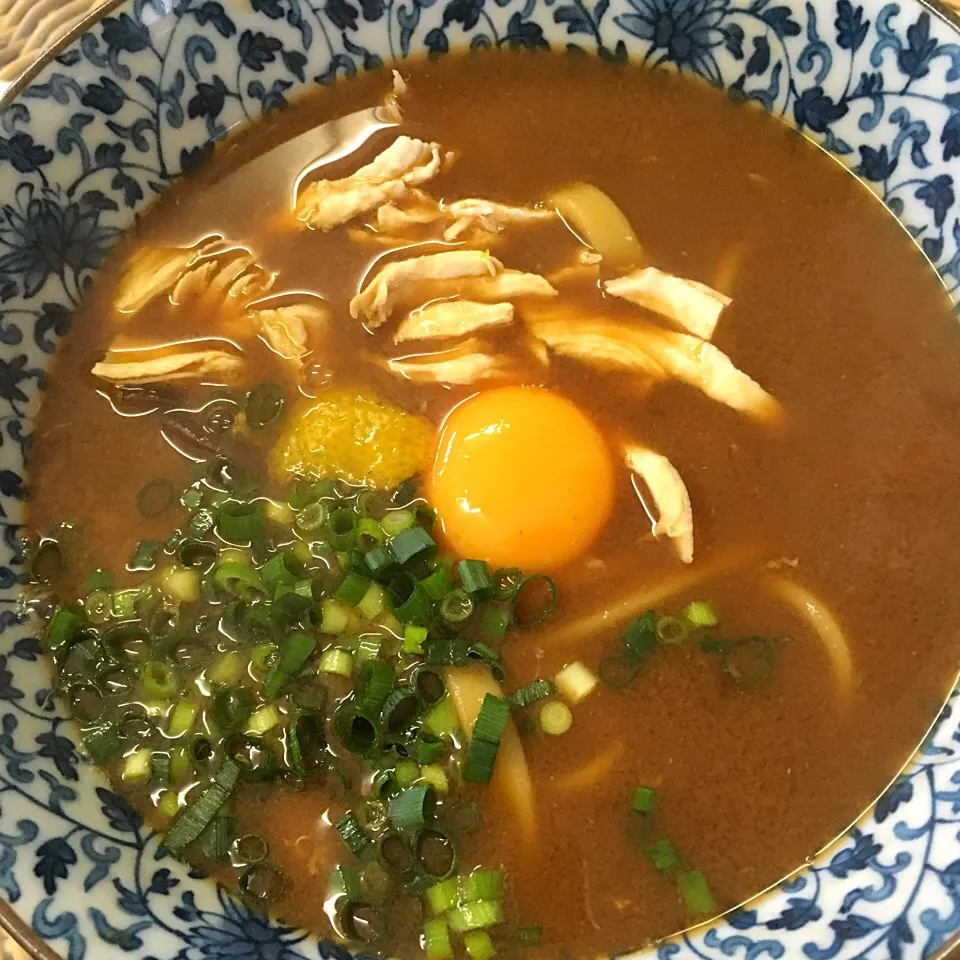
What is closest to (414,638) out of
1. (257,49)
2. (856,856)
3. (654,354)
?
(654,354)

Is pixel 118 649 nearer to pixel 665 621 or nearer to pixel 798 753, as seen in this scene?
pixel 665 621

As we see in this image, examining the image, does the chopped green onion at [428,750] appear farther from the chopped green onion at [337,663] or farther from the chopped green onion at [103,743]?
the chopped green onion at [103,743]

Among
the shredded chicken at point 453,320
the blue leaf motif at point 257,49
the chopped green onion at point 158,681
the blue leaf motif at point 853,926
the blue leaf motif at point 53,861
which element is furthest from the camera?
the blue leaf motif at point 257,49

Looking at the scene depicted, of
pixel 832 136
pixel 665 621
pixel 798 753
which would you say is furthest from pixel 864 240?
pixel 798 753

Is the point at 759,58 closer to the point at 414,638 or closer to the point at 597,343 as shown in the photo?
the point at 597,343

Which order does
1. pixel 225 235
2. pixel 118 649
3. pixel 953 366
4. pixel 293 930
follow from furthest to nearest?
pixel 225 235, pixel 953 366, pixel 118 649, pixel 293 930

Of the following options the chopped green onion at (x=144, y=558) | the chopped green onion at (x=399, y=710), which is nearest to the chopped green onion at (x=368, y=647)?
the chopped green onion at (x=399, y=710)
